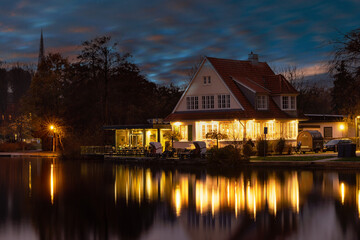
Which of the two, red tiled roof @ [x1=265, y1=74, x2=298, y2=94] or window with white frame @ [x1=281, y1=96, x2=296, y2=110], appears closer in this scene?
red tiled roof @ [x1=265, y1=74, x2=298, y2=94]

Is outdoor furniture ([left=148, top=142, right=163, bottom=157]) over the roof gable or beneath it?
Result: beneath

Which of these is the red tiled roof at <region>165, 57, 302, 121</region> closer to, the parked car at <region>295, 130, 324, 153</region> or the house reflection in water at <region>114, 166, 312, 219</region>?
the parked car at <region>295, 130, 324, 153</region>

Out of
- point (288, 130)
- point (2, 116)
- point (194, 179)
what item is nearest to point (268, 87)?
point (288, 130)

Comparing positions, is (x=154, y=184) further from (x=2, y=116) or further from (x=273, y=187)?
(x=2, y=116)

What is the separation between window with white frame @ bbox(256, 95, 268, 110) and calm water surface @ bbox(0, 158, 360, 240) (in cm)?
2569

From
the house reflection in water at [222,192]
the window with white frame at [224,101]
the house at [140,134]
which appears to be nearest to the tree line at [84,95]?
the house at [140,134]

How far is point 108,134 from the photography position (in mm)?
68938

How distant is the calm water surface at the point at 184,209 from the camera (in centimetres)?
1241

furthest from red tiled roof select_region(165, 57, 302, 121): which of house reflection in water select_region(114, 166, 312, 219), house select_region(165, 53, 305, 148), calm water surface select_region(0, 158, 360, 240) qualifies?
calm water surface select_region(0, 158, 360, 240)

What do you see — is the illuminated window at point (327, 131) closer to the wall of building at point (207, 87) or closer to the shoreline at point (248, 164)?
the wall of building at point (207, 87)

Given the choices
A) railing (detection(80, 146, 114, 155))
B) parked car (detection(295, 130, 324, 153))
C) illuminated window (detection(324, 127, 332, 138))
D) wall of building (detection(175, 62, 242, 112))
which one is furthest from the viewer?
illuminated window (detection(324, 127, 332, 138))

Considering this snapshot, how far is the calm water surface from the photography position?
12414 millimetres

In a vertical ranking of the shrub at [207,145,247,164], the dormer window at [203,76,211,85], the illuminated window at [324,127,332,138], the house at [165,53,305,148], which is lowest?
the shrub at [207,145,247,164]

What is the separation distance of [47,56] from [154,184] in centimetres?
5399
